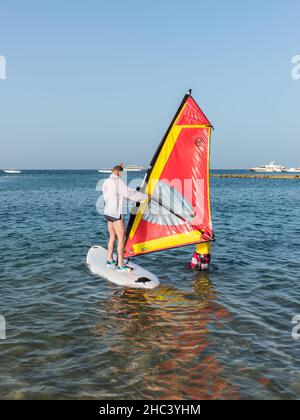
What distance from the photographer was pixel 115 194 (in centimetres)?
1047

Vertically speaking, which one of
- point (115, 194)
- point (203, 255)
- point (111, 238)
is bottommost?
point (203, 255)

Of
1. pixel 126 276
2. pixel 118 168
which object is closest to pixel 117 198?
pixel 118 168

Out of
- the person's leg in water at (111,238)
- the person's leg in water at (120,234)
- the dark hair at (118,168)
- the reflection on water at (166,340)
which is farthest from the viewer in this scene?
the person's leg in water at (111,238)

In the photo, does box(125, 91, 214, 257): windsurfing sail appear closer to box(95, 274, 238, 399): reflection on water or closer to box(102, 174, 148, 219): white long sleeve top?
box(102, 174, 148, 219): white long sleeve top

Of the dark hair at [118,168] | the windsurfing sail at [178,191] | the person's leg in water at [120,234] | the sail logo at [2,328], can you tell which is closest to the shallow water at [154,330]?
the sail logo at [2,328]

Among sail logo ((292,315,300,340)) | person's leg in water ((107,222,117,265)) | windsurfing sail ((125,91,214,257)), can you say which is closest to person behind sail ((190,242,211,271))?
windsurfing sail ((125,91,214,257))

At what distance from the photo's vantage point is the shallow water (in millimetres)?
5848

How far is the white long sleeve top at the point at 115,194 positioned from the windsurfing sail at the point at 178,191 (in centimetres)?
83

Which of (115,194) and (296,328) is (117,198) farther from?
(296,328)

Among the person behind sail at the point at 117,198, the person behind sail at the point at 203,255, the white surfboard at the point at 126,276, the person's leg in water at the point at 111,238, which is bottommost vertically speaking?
the white surfboard at the point at 126,276

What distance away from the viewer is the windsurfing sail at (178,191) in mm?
11156

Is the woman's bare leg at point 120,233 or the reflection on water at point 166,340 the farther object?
the woman's bare leg at point 120,233

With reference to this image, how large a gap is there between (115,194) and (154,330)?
4180 millimetres

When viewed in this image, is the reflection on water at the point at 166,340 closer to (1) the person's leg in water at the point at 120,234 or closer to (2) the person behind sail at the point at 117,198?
(1) the person's leg in water at the point at 120,234
